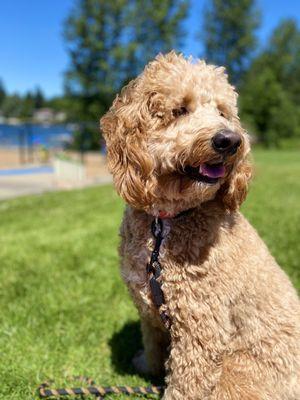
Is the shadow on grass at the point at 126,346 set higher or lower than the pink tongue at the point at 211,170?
lower

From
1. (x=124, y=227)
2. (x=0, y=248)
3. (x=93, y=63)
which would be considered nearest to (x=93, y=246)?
(x=0, y=248)

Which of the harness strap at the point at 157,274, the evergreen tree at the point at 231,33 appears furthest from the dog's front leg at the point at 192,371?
→ the evergreen tree at the point at 231,33

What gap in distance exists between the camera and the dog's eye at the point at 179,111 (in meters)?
2.57

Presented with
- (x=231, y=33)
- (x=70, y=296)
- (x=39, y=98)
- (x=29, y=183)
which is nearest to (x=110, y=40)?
(x=231, y=33)

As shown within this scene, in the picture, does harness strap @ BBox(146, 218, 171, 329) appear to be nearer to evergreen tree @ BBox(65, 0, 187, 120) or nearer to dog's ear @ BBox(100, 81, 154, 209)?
dog's ear @ BBox(100, 81, 154, 209)

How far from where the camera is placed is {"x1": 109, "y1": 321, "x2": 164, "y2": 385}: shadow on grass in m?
3.53

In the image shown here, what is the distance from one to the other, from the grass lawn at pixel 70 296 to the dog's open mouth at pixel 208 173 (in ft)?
4.15

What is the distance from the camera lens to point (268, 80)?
47.0 metres

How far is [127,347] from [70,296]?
984mm

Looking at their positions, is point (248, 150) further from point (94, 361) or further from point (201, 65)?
point (94, 361)

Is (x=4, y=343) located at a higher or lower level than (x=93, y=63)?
lower

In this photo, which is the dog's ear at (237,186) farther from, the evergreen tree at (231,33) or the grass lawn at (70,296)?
the evergreen tree at (231,33)

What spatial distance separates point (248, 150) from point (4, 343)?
248cm

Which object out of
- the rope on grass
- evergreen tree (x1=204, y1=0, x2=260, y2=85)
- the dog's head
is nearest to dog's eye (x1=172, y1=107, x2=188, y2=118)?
the dog's head
